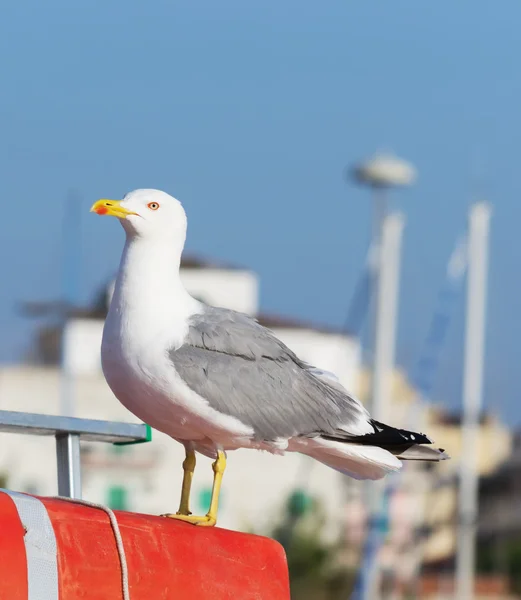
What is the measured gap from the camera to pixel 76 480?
381cm

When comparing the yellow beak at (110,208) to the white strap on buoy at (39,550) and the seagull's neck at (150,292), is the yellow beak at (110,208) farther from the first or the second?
the white strap on buoy at (39,550)

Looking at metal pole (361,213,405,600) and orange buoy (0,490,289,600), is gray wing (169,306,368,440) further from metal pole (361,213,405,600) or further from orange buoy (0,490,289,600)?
metal pole (361,213,405,600)

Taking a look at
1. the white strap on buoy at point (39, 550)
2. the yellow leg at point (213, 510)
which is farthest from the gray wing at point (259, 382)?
the white strap on buoy at point (39, 550)

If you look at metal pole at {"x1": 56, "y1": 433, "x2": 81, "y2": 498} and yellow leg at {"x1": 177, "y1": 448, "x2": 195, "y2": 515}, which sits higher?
metal pole at {"x1": 56, "y1": 433, "x2": 81, "y2": 498}

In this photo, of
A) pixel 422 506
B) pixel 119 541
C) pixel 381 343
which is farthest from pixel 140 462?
pixel 119 541

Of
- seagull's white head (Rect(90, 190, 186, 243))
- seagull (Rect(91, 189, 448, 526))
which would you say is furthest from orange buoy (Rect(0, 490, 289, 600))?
seagull's white head (Rect(90, 190, 186, 243))

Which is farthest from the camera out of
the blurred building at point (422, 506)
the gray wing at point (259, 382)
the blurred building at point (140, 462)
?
the blurred building at point (140, 462)

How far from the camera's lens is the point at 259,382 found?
454 cm

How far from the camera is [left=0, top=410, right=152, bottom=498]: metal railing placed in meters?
3.58

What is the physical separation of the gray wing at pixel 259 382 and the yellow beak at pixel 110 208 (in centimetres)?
33

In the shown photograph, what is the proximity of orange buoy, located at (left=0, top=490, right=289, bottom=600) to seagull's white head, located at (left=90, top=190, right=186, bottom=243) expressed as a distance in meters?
0.97

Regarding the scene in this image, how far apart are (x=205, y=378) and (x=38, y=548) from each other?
3.91 feet

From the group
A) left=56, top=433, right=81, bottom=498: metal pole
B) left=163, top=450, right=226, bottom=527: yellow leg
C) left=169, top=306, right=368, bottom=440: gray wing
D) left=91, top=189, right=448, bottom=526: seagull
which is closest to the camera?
left=56, top=433, right=81, bottom=498: metal pole

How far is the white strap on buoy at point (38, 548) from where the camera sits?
10.4ft
